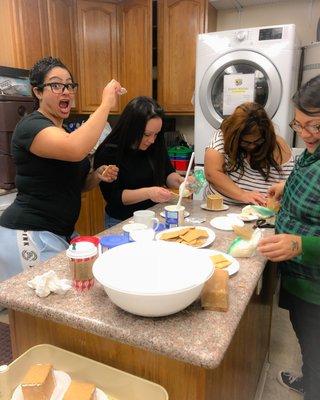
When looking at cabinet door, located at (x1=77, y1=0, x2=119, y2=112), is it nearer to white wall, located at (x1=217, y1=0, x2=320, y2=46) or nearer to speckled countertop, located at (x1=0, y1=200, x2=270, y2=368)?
white wall, located at (x1=217, y1=0, x2=320, y2=46)

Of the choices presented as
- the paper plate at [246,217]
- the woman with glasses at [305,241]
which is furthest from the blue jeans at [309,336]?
the paper plate at [246,217]

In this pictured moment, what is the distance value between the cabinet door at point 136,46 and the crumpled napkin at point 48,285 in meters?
2.59

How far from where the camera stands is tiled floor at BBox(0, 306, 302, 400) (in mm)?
1611

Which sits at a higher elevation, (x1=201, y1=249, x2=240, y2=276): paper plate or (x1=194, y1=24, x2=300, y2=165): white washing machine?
(x1=194, y1=24, x2=300, y2=165): white washing machine

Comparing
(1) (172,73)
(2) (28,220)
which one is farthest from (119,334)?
(1) (172,73)

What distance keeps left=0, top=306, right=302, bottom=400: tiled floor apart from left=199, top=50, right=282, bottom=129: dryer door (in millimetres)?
1427

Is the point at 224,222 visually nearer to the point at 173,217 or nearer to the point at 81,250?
the point at 173,217

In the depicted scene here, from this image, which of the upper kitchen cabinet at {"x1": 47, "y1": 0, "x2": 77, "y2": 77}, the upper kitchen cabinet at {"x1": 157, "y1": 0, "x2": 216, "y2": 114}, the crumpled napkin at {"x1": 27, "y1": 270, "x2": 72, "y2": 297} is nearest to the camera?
the crumpled napkin at {"x1": 27, "y1": 270, "x2": 72, "y2": 297}

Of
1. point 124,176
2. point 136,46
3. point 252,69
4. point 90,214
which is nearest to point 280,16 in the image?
point 252,69

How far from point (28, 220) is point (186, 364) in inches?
34.0

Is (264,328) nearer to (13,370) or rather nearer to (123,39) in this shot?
(13,370)

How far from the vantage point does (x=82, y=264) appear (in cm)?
86

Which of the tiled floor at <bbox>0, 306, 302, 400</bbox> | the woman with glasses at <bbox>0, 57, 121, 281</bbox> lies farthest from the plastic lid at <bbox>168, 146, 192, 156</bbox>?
the woman with glasses at <bbox>0, 57, 121, 281</bbox>

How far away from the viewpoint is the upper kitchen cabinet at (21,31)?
2455 millimetres
